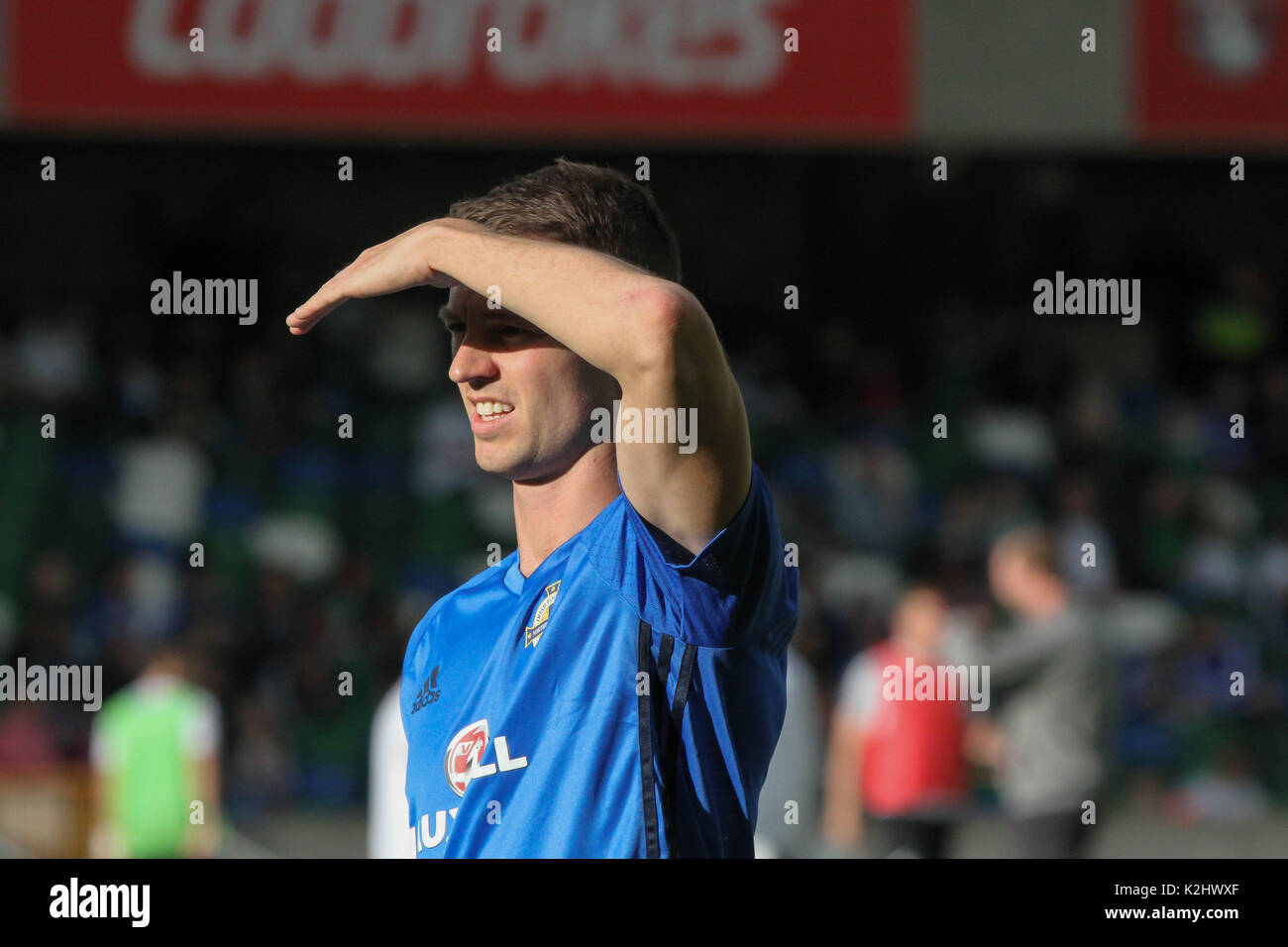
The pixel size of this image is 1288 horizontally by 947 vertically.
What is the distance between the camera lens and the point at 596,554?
216 centimetres

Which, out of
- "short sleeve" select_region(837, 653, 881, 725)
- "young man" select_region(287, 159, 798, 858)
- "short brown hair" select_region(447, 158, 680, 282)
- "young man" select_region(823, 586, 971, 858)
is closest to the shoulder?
"young man" select_region(287, 159, 798, 858)

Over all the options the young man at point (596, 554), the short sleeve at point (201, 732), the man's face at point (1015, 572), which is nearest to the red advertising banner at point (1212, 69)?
the man's face at point (1015, 572)

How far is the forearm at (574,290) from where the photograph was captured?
74.7 inches

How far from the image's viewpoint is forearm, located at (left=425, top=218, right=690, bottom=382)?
1.90m

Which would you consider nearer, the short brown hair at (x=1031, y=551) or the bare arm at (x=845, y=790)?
the short brown hair at (x=1031, y=551)

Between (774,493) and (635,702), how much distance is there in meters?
8.68

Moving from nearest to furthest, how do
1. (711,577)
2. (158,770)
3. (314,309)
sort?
1. (711,577)
2. (314,309)
3. (158,770)

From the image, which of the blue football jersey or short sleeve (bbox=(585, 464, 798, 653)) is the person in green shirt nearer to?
the blue football jersey

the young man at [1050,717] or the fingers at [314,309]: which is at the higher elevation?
the fingers at [314,309]

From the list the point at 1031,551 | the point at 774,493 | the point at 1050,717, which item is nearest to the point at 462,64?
the point at 774,493

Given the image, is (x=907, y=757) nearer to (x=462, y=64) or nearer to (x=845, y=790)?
(x=845, y=790)

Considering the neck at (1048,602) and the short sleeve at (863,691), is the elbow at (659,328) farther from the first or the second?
the short sleeve at (863,691)

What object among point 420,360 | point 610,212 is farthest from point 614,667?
point 420,360
